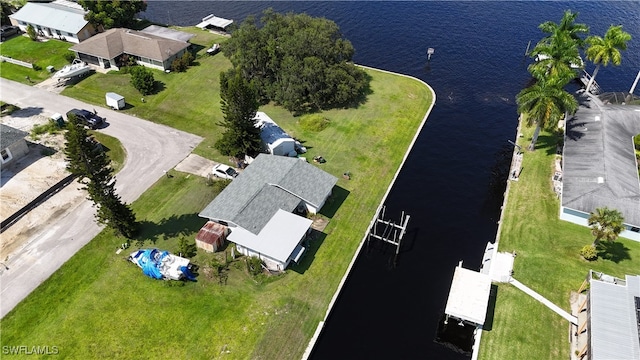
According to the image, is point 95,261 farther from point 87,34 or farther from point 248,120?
point 87,34

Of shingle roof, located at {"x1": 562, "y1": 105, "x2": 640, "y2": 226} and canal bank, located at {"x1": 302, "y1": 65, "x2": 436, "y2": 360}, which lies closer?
canal bank, located at {"x1": 302, "y1": 65, "x2": 436, "y2": 360}

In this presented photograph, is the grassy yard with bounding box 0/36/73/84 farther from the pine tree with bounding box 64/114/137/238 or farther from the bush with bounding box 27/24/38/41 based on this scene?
the pine tree with bounding box 64/114/137/238

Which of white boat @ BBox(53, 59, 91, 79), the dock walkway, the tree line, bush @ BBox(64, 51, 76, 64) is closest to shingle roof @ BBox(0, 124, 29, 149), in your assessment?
white boat @ BBox(53, 59, 91, 79)

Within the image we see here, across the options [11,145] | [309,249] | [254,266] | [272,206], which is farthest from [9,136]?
[309,249]

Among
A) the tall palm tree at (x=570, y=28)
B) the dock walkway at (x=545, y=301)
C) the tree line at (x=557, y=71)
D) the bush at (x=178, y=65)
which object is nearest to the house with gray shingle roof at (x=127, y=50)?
the bush at (x=178, y=65)

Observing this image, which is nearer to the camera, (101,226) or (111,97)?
(101,226)

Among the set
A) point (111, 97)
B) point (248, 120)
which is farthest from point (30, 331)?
point (111, 97)
